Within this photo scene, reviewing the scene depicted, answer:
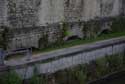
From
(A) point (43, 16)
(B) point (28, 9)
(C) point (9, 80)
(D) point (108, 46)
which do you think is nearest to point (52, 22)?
(A) point (43, 16)

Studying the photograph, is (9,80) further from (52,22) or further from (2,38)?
(52,22)

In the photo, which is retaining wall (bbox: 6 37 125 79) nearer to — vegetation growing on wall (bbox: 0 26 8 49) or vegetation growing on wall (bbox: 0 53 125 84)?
vegetation growing on wall (bbox: 0 53 125 84)

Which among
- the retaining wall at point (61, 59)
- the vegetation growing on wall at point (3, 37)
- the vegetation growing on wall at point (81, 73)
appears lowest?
the vegetation growing on wall at point (81, 73)

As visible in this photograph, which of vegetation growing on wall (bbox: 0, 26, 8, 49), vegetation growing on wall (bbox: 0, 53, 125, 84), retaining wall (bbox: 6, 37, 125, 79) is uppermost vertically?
vegetation growing on wall (bbox: 0, 26, 8, 49)

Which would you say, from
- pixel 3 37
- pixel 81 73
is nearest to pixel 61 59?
pixel 81 73

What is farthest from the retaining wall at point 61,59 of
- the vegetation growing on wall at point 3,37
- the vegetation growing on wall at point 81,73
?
the vegetation growing on wall at point 3,37

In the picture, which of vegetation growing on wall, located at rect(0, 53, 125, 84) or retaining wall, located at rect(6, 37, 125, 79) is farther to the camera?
retaining wall, located at rect(6, 37, 125, 79)

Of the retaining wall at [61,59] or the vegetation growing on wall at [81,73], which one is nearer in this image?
the vegetation growing on wall at [81,73]

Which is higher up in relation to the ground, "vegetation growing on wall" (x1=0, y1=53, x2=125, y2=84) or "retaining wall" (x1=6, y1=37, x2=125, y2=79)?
"retaining wall" (x1=6, y1=37, x2=125, y2=79)

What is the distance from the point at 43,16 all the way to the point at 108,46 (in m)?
2.59

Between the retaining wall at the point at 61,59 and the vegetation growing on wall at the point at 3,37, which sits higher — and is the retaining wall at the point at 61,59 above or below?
below

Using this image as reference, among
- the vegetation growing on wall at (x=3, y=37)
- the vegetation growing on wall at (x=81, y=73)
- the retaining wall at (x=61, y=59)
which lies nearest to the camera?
the vegetation growing on wall at (x=81, y=73)

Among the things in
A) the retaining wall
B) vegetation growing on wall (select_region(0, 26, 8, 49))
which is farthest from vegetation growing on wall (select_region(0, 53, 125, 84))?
vegetation growing on wall (select_region(0, 26, 8, 49))

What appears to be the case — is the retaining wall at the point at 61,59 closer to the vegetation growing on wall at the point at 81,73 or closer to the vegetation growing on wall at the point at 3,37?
the vegetation growing on wall at the point at 81,73
